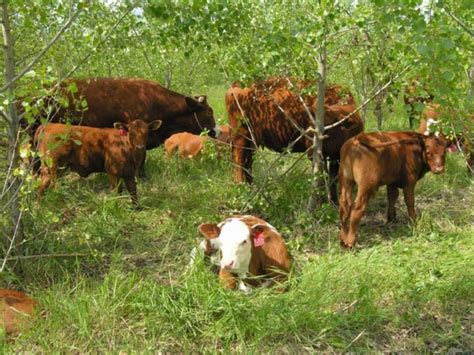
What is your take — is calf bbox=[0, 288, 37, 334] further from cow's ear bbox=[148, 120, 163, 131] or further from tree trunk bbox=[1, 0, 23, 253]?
cow's ear bbox=[148, 120, 163, 131]

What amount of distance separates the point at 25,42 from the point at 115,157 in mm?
2633

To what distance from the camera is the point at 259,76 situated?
5.87m

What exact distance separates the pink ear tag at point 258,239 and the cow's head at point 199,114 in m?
4.20

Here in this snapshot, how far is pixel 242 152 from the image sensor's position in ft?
25.3

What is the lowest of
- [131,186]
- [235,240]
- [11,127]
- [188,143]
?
[188,143]

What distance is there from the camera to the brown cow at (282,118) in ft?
22.8

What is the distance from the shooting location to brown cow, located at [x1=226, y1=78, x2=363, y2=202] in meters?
6.94

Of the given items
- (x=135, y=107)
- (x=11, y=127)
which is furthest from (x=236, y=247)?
(x=135, y=107)

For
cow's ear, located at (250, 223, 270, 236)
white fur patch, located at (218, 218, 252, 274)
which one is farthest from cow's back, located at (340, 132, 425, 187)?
white fur patch, located at (218, 218, 252, 274)

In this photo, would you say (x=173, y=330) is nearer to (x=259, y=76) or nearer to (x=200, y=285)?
(x=200, y=285)

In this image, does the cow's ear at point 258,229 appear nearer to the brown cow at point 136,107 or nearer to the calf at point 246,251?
the calf at point 246,251

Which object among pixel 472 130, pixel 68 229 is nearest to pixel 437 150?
pixel 472 130

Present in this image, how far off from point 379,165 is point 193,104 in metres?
3.94

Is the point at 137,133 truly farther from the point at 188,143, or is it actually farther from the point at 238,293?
the point at 238,293
